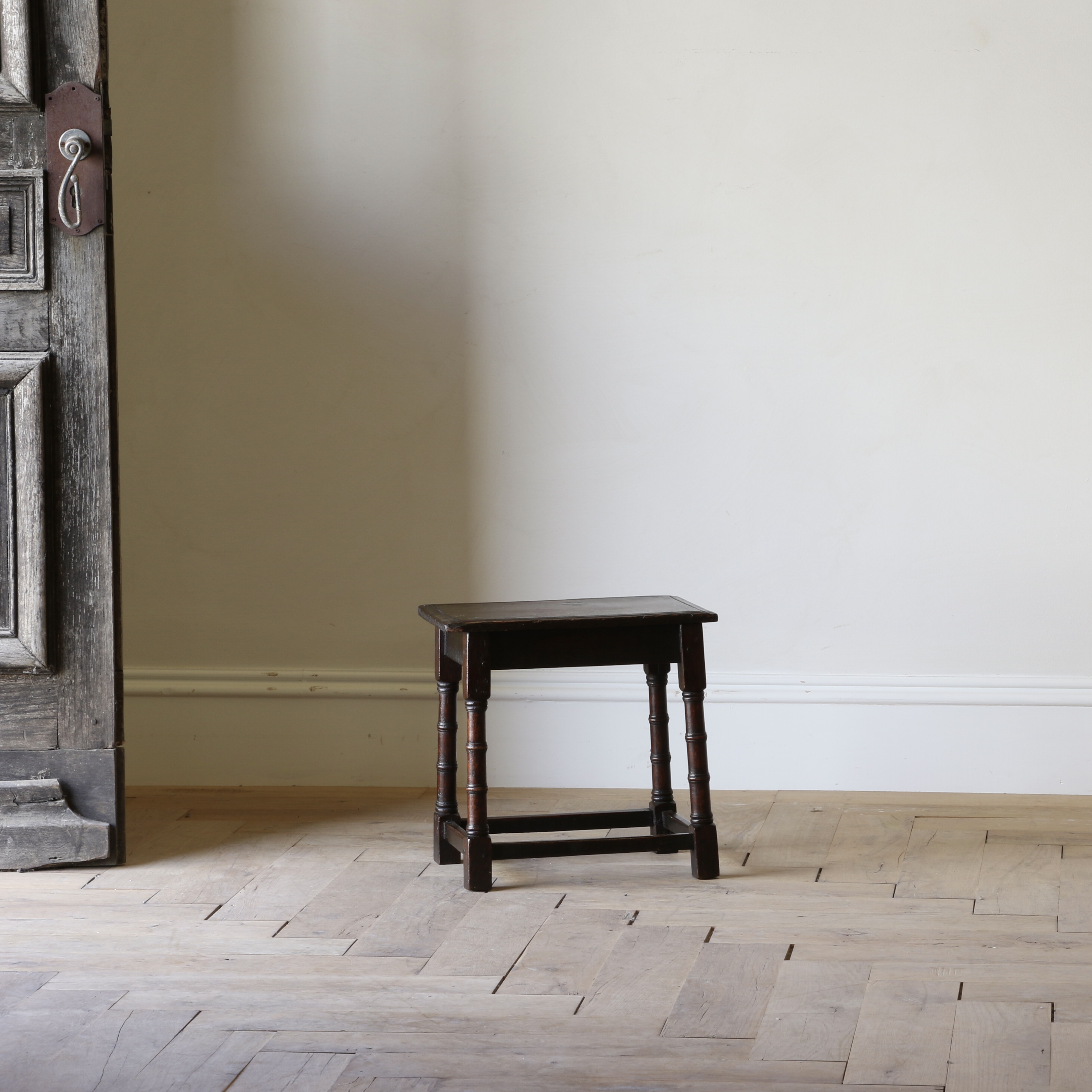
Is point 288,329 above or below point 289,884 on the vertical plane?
above

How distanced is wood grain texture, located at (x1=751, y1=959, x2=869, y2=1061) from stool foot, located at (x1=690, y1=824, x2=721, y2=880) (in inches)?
15.0

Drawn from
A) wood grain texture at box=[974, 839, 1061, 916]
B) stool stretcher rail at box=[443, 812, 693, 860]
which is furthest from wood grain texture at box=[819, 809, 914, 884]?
stool stretcher rail at box=[443, 812, 693, 860]

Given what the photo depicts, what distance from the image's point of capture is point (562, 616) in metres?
2.09

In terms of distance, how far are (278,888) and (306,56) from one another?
1.64m

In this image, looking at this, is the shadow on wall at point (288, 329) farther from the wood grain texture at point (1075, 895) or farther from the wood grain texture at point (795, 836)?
the wood grain texture at point (1075, 895)

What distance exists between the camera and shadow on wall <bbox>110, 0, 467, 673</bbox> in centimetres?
274

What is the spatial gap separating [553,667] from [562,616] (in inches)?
3.1

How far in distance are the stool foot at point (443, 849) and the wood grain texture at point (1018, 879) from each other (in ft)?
2.65

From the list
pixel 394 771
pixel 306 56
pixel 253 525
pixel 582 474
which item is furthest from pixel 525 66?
pixel 394 771

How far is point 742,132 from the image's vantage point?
8.72ft

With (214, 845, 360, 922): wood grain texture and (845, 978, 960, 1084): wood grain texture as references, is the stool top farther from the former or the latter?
(845, 978, 960, 1084): wood grain texture

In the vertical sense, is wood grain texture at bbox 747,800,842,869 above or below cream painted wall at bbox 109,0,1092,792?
below

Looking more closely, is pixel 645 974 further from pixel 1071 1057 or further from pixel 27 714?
pixel 27 714

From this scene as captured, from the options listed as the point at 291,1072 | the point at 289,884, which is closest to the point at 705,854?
the point at 289,884
